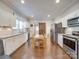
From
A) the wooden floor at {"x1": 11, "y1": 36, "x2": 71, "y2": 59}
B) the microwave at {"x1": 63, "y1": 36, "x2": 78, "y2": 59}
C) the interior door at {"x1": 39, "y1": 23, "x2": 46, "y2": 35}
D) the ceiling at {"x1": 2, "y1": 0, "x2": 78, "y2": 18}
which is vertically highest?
the ceiling at {"x1": 2, "y1": 0, "x2": 78, "y2": 18}

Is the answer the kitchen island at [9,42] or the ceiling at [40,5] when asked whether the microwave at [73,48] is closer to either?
the ceiling at [40,5]

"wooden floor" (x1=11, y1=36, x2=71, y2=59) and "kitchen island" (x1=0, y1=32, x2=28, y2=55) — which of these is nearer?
"kitchen island" (x1=0, y1=32, x2=28, y2=55)

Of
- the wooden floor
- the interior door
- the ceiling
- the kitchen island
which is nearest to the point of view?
the kitchen island

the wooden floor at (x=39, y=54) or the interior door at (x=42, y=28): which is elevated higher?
the interior door at (x=42, y=28)

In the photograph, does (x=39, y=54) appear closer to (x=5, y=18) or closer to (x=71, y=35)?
(x=71, y=35)

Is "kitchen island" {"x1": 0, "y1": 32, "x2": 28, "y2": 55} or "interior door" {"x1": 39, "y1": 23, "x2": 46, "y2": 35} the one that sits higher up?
"interior door" {"x1": 39, "y1": 23, "x2": 46, "y2": 35}

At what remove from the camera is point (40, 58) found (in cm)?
486

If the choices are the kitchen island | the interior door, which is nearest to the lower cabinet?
the kitchen island

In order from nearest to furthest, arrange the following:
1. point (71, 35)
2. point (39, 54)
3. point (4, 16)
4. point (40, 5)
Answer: point (4, 16), point (71, 35), point (39, 54), point (40, 5)

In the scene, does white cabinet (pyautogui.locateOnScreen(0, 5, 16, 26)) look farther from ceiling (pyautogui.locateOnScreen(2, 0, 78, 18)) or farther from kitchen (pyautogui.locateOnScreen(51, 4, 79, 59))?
kitchen (pyautogui.locateOnScreen(51, 4, 79, 59))

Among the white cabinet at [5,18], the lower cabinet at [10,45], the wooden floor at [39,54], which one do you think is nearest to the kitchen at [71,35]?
the wooden floor at [39,54]

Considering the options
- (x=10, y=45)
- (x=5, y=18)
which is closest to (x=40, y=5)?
(x=5, y=18)

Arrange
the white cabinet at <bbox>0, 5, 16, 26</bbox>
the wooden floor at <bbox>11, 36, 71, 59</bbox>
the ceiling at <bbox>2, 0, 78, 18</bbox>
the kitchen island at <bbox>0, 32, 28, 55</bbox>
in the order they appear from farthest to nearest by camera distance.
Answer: the ceiling at <bbox>2, 0, 78, 18</bbox>
the wooden floor at <bbox>11, 36, 71, 59</bbox>
the white cabinet at <bbox>0, 5, 16, 26</bbox>
the kitchen island at <bbox>0, 32, 28, 55</bbox>

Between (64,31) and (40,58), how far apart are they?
15.0ft
